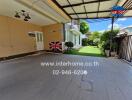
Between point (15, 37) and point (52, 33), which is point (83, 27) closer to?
point (52, 33)

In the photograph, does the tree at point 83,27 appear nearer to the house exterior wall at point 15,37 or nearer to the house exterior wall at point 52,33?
the house exterior wall at point 52,33

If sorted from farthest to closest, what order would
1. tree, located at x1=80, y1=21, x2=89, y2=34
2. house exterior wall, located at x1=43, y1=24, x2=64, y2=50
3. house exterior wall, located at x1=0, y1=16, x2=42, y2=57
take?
tree, located at x1=80, y1=21, x2=89, y2=34 → house exterior wall, located at x1=43, y1=24, x2=64, y2=50 → house exterior wall, located at x1=0, y1=16, x2=42, y2=57

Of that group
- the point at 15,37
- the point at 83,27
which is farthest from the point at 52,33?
the point at 83,27

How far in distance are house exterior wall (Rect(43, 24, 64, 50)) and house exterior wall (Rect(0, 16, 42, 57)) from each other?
1384 millimetres

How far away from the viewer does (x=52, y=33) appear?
996 cm

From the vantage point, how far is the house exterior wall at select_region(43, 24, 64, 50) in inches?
379

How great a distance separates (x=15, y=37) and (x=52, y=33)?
362 cm

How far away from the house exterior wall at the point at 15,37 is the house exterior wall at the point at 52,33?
54.5 inches

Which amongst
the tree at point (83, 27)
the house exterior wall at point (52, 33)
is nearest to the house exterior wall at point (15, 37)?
the house exterior wall at point (52, 33)

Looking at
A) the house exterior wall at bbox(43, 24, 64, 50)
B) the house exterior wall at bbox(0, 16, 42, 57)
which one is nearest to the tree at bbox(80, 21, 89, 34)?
the house exterior wall at bbox(43, 24, 64, 50)

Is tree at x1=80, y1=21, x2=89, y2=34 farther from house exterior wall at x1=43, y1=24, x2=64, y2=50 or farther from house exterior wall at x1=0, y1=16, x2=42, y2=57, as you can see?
house exterior wall at x1=0, y1=16, x2=42, y2=57

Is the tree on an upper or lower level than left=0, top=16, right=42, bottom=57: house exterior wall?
upper

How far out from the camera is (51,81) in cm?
323

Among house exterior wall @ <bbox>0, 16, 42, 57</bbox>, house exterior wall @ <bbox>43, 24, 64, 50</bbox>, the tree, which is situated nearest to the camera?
house exterior wall @ <bbox>0, 16, 42, 57</bbox>
